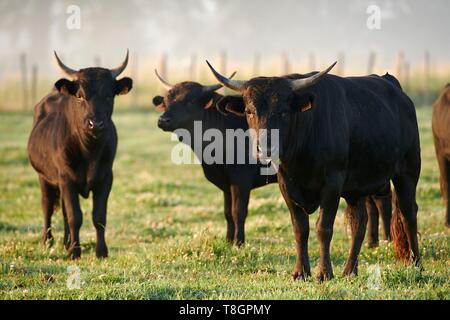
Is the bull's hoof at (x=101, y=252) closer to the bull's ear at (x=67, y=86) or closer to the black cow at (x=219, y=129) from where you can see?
the black cow at (x=219, y=129)

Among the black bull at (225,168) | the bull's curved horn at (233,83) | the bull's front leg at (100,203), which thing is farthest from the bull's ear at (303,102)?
the bull's front leg at (100,203)

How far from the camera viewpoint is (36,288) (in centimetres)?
809

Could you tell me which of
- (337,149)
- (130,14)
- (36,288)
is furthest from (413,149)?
(130,14)

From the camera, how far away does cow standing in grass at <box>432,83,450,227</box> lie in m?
13.8

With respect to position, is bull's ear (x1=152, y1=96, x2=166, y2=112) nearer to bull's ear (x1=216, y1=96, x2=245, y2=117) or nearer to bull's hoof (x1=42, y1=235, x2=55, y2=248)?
bull's hoof (x1=42, y1=235, x2=55, y2=248)

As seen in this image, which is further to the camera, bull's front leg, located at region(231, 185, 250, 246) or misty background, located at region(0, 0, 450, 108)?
misty background, located at region(0, 0, 450, 108)

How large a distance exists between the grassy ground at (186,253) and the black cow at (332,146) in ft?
1.92

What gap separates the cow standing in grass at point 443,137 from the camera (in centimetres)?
1376

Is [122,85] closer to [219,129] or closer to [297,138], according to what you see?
[219,129]

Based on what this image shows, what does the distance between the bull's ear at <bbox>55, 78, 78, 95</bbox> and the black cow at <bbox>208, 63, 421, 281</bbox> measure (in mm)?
3015

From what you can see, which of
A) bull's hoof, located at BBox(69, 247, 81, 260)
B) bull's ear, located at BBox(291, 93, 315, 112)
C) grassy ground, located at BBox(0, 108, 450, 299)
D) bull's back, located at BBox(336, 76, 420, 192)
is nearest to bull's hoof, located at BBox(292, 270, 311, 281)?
grassy ground, located at BBox(0, 108, 450, 299)

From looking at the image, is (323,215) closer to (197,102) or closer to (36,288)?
(36,288)

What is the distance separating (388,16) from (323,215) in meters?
A: 139

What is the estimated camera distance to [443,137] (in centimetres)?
1391
